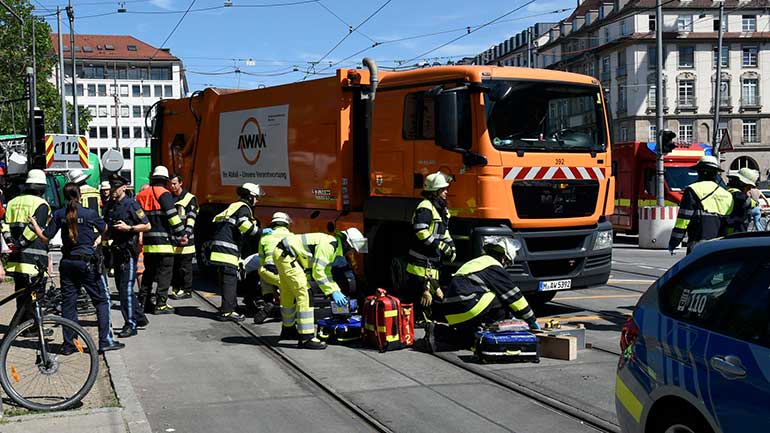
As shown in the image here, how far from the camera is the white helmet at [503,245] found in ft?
29.2

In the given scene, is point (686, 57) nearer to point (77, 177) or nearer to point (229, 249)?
point (229, 249)

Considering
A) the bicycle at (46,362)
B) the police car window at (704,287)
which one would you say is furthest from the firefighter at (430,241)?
the police car window at (704,287)

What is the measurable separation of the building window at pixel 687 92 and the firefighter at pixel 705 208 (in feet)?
223

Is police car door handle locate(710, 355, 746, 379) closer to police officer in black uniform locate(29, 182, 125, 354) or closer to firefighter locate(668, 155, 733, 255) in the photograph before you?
firefighter locate(668, 155, 733, 255)

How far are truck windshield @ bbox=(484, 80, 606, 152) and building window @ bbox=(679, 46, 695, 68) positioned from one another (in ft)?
223

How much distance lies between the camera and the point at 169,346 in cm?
934

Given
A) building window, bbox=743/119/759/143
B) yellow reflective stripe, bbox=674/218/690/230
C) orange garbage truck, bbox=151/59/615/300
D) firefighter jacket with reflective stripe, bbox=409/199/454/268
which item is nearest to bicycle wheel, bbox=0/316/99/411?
firefighter jacket with reflective stripe, bbox=409/199/454/268

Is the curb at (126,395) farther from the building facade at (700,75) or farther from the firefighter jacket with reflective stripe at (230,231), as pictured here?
the building facade at (700,75)

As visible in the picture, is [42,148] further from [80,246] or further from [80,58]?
[80,58]

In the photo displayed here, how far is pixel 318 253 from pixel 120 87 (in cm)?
11455

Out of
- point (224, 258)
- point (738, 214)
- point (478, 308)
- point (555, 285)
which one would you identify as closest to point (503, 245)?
point (478, 308)

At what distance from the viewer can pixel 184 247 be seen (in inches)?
497

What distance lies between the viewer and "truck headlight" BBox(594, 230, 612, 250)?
1081cm

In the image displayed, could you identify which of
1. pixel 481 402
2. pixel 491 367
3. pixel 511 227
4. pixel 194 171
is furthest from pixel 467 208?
pixel 194 171
